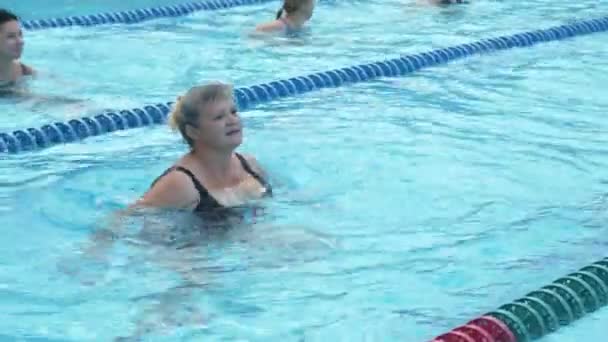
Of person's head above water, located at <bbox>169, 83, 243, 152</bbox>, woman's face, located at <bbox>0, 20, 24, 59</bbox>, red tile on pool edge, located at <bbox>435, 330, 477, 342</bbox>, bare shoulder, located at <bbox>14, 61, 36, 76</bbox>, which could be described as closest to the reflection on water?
person's head above water, located at <bbox>169, 83, 243, 152</bbox>

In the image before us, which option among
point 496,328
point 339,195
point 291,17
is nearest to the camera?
point 496,328

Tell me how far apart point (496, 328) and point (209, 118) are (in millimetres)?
1537

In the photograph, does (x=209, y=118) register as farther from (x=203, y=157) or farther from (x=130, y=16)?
(x=130, y=16)

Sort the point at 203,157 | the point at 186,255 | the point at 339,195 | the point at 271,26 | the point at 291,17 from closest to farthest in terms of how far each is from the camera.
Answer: the point at 186,255, the point at 203,157, the point at 339,195, the point at 271,26, the point at 291,17

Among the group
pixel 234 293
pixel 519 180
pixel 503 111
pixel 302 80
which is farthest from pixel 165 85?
pixel 234 293

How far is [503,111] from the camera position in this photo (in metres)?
7.01

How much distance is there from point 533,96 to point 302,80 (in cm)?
145

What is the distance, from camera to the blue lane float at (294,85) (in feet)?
20.1

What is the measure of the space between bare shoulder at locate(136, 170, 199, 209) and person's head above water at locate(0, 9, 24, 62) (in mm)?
2875

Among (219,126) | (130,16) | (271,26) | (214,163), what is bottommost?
(130,16)

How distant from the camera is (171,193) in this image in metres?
4.59

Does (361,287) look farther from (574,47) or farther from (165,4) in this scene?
(165,4)

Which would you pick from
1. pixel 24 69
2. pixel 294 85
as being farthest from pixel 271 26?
pixel 24 69

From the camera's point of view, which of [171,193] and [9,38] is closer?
[171,193]
